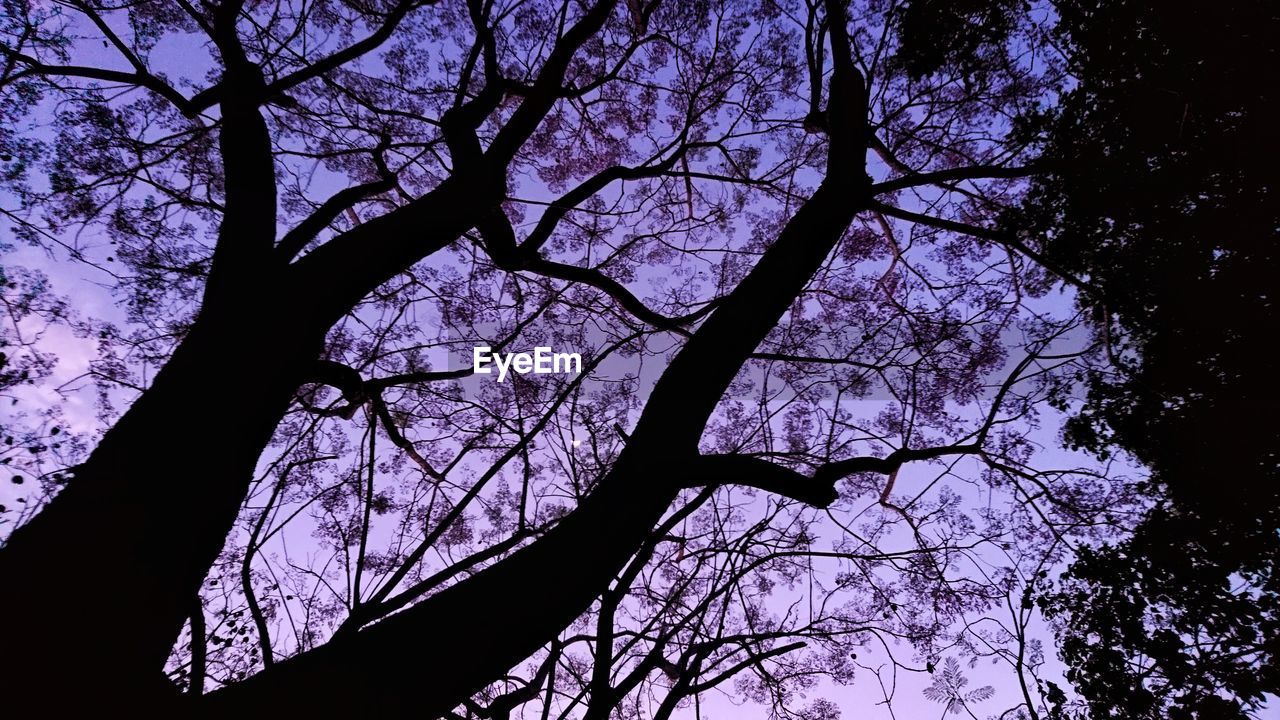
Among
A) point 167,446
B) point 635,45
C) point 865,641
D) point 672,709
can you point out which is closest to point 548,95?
point 635,45

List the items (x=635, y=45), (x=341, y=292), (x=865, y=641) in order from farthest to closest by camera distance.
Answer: (x=635, y=45), (x=865, y=641), (x=341, y=292)

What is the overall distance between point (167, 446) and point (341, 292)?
2.97 feet

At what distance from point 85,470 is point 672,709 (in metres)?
2.60

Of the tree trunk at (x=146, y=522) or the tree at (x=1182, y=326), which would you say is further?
the tree at (x=1182, y=326)

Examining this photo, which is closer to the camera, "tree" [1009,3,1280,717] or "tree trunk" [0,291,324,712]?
"tree trunk" [0,291,324,712]

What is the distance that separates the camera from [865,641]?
13.9 feet

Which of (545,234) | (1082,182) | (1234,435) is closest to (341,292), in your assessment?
(545,234)

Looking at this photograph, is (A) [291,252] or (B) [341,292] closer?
(B) [341,292]

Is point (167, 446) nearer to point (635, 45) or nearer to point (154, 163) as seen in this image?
point (154, 163)

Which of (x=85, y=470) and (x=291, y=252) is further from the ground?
(x=291, y=252)

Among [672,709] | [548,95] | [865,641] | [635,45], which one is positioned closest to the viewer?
[672,709]

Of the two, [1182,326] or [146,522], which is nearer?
[146,522]

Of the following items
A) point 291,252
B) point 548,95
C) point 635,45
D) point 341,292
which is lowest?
point 341,292

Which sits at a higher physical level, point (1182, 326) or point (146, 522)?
point (1182, 326)
